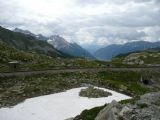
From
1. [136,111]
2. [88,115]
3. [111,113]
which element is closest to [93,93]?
[88,115]

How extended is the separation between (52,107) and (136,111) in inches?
635

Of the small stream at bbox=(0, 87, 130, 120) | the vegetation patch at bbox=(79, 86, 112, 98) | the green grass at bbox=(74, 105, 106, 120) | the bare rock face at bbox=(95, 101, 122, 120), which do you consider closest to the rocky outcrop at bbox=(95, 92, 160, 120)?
the bare rock face at bbox=(95, 101, 122, 120)

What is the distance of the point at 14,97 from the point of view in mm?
41312

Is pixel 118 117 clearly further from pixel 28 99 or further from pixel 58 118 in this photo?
pixel 28 99

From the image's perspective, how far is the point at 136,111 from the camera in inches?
890

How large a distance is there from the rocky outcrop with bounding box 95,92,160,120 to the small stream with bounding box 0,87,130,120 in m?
10.1

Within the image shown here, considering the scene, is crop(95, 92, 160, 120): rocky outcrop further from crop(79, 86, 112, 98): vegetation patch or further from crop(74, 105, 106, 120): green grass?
crop(79, 86, 112, 98): vegetation patch

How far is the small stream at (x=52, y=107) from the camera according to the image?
3346cm

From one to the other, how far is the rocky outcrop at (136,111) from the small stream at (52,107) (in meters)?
10.1

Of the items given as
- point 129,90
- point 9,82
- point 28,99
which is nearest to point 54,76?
point 9,82

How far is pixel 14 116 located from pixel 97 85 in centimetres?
2196

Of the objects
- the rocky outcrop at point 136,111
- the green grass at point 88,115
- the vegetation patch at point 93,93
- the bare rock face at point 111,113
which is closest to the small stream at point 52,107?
the vegetation patch at point 93,93

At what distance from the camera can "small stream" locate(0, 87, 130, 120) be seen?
33.5m

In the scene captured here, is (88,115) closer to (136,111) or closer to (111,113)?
(111,113)
